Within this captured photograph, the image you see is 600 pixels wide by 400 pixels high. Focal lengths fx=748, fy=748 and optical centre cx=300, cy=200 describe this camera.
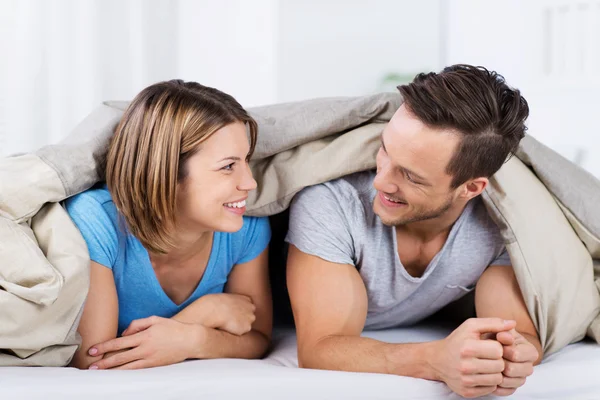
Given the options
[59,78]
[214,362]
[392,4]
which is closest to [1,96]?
[59,78]

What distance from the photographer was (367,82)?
460 cm

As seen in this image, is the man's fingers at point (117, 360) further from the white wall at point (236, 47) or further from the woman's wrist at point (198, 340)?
the white wall at point (236, 47)

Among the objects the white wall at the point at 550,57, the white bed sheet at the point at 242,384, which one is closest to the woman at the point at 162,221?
the white bed sheet at the point at 242,384

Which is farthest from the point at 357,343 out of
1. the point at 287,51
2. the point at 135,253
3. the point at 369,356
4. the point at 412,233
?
the point at 287,51

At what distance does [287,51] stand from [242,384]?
346cm

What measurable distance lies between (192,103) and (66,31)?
177 cm

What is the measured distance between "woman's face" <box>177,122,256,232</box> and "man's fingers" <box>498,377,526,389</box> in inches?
22.0

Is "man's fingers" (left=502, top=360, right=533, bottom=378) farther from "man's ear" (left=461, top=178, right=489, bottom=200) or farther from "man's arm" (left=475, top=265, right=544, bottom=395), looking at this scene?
"man's ear" (left=461, top=178, right=489, bottom=200)

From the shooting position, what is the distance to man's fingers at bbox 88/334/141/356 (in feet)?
4.46

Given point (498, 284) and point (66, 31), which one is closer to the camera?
point (498, 284)

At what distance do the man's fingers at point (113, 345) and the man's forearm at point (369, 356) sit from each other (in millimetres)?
321

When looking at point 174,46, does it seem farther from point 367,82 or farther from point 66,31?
point 367,82

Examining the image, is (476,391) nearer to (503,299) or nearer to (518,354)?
(518,354)

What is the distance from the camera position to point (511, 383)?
1181 mm
